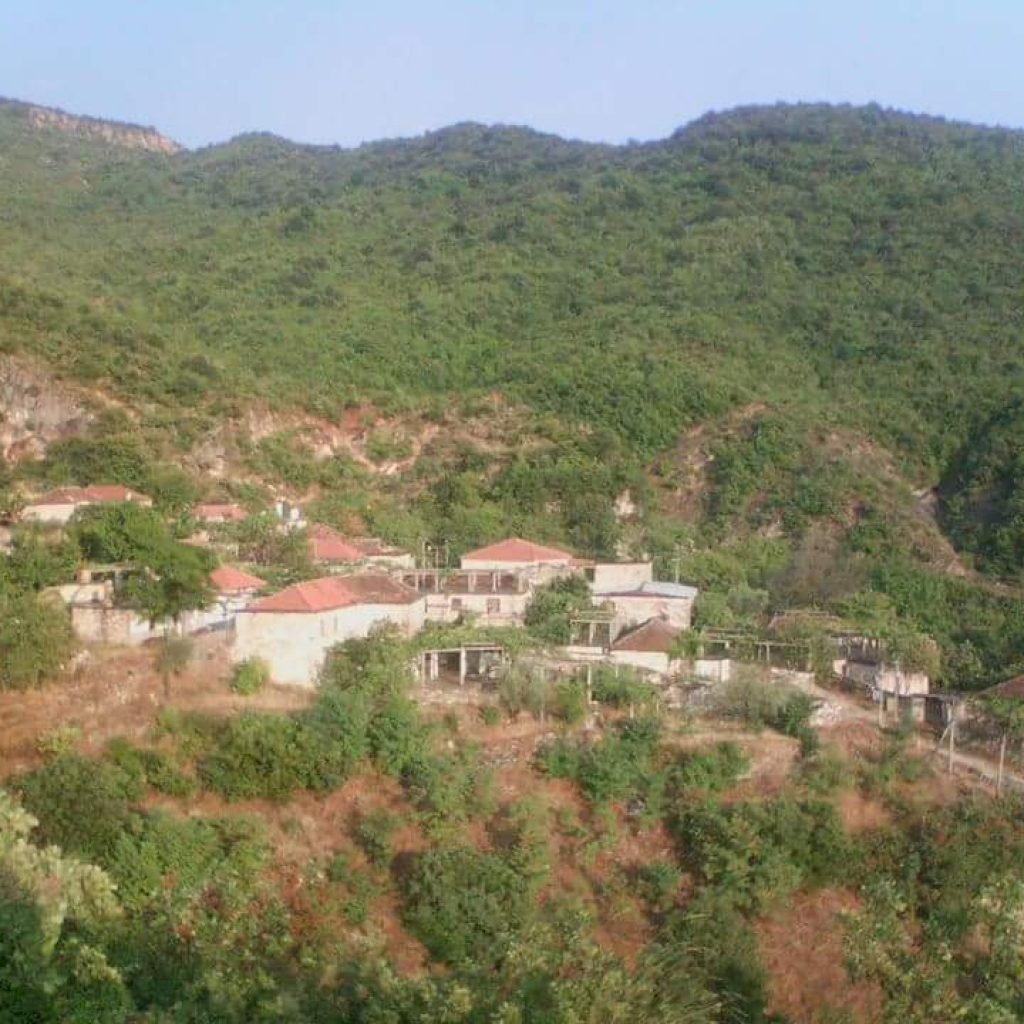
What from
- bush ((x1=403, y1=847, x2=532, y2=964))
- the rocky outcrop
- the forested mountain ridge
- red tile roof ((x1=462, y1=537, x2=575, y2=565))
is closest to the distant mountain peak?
the forested mountain ridge

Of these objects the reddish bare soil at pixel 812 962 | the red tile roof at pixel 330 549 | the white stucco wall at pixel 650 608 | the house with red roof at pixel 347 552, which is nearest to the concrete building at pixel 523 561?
the house with red roof at pixel 347 552

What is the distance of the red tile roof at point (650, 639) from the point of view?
18172 mm

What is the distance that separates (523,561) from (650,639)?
16.2ft

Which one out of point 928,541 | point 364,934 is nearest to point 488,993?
point 364,934

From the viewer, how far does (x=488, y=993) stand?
357 inches

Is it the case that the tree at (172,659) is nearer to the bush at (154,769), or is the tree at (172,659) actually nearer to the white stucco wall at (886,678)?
the bush at (154,769)

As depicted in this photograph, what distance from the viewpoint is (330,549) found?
23.0 metres

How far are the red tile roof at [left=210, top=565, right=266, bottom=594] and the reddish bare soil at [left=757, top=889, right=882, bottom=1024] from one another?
9808mm

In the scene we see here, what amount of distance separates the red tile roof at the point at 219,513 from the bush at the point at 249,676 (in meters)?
8.86

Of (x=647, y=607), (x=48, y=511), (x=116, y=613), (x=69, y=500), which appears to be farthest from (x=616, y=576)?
(x=48, y=511)

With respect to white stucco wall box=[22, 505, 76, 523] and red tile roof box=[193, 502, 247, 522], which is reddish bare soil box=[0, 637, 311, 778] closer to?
white stucco wall box=[22, 505, 76, 523]

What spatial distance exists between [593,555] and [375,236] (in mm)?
26301

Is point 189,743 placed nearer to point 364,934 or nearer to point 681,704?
point 364,934

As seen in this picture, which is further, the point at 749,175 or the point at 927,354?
the point at 749,175
